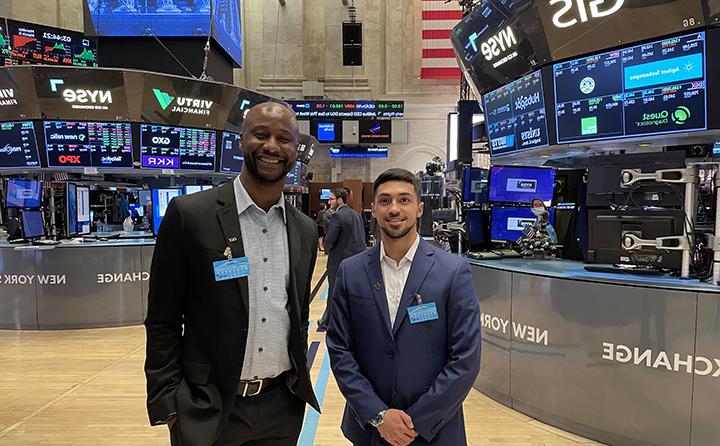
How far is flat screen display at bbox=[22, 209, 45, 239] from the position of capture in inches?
238

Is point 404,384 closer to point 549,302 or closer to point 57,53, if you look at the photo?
point 549,302

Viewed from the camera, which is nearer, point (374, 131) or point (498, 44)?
point (498, 44)

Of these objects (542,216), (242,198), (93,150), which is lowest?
(542,216)

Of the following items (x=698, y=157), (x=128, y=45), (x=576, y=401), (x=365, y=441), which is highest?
(x=128, y=45)

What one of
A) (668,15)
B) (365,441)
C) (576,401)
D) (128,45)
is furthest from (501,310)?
(128,45)

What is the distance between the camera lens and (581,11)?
13.8 feet

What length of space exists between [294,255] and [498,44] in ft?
15.0

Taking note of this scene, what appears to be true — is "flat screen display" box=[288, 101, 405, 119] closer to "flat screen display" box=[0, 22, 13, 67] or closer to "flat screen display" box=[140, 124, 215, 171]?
"flat screen display" box=[0, 22, 13, 67]

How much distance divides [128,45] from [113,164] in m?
2.73

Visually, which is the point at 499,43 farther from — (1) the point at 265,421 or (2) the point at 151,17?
(2) the point at 151,17

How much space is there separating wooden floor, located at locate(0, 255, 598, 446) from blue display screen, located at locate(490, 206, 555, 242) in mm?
1559

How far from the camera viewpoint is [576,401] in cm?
321

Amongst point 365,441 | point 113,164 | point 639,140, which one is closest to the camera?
point 365,441

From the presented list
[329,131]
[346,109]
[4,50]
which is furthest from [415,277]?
[329,131]
